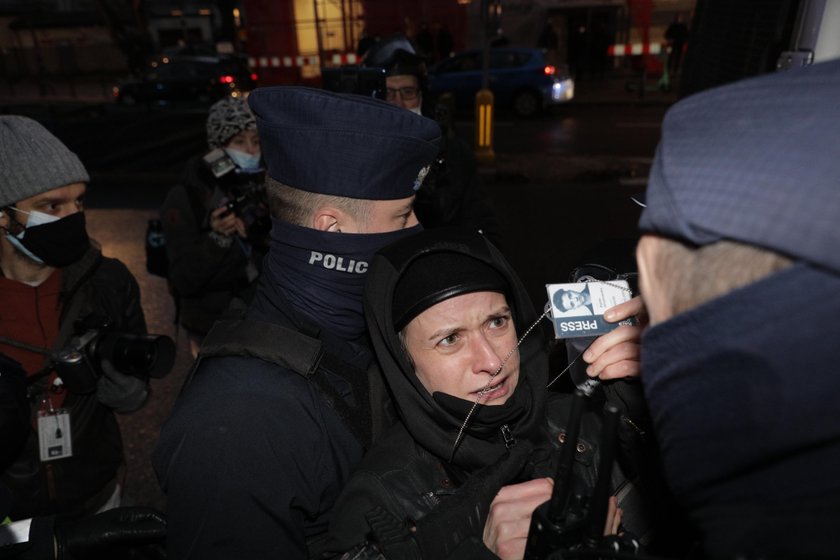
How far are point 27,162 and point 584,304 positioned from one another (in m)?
2.16

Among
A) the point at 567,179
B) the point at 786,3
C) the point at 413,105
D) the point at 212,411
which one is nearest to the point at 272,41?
the point at 567,179

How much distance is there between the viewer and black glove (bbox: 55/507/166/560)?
1706mm

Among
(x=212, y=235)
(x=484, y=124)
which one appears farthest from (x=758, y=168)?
(x=484, y=124)

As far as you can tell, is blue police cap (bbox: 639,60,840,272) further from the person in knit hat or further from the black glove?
the person in knit hat

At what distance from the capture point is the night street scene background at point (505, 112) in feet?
13.4

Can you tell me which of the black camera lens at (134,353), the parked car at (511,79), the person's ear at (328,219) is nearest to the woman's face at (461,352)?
the person's ear at (328,219)

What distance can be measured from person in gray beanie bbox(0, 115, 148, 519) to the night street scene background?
1124mm

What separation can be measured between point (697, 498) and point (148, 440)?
3.85 metres

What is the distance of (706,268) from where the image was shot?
78 centimetres

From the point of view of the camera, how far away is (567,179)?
9516 mm

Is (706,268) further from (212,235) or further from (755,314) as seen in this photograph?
(212,235)

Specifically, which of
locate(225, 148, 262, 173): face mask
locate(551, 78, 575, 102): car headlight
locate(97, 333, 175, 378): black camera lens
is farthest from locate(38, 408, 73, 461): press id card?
locate(551, 78, 575, 102): car headlight

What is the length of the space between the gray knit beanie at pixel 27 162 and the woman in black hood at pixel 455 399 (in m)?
1.54

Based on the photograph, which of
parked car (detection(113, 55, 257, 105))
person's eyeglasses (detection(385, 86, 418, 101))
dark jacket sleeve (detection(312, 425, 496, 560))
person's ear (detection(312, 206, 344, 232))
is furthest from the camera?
parked car (detection(113, 55, 257, 105))
